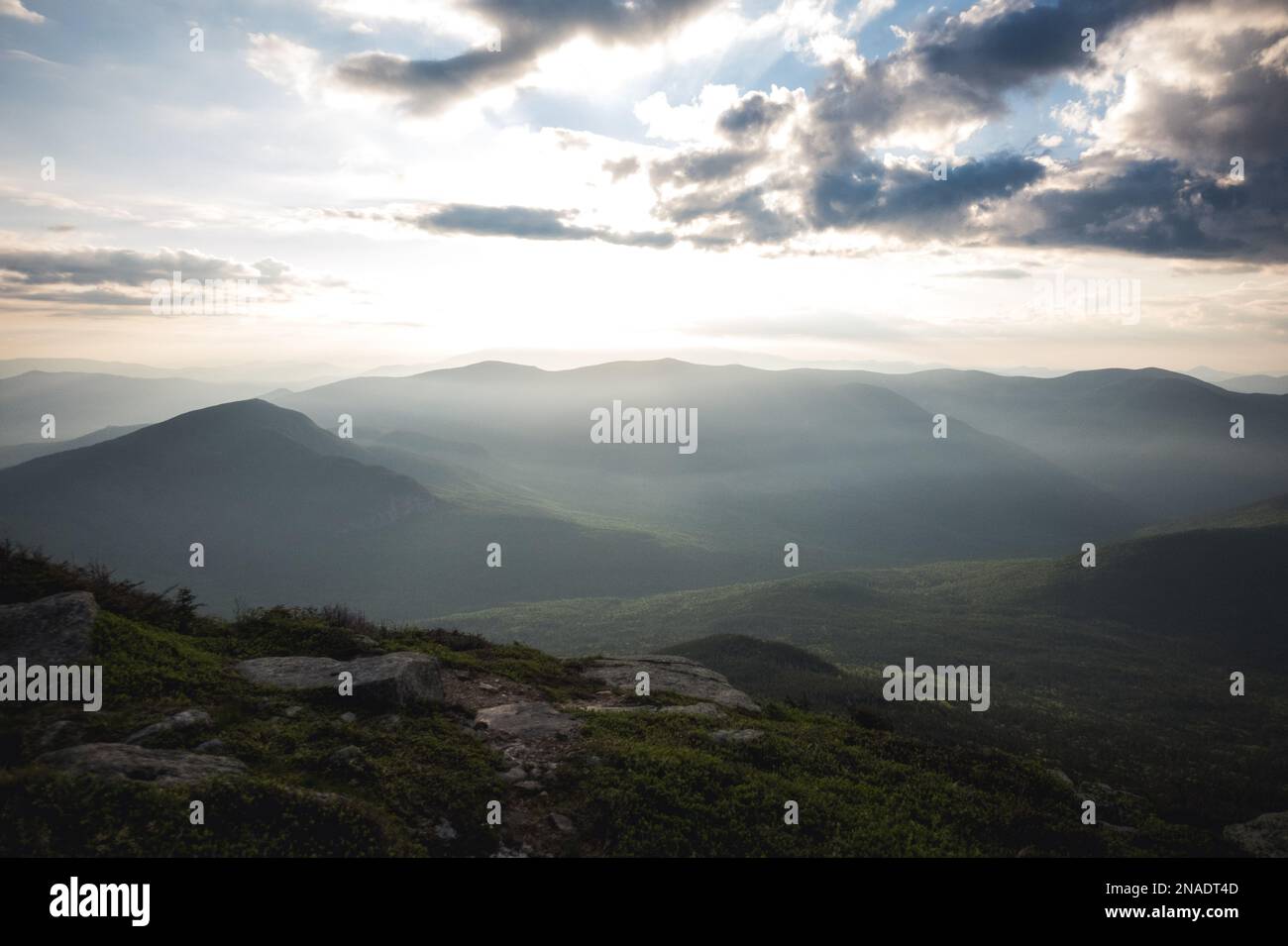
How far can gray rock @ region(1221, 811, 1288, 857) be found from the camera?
15852mm

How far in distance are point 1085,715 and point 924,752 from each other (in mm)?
74332

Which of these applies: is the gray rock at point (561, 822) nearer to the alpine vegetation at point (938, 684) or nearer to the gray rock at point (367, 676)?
the gray rock at point (367, 676)

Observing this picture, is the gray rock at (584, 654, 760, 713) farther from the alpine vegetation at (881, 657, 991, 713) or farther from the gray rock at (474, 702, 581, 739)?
the alpine vegetation at (881, 657, 991, 713)

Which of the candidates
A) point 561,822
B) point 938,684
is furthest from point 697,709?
point 938,684

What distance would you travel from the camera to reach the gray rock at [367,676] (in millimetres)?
13297

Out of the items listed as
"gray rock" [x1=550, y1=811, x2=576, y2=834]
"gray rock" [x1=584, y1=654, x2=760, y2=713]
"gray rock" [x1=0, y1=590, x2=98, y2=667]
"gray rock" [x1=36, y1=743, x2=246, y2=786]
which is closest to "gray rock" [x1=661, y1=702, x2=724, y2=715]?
"gray rock" [x1=584, y1=654, x2=760, y2=713]

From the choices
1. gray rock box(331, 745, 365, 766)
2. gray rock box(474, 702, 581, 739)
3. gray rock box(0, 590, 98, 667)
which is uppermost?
gray rock box(0, 590, 98, 667)

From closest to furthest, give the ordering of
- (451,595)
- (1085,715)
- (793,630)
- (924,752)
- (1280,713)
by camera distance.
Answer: (924,752) < (1085,715) < (1280,713) < (793,630) < (451,595)

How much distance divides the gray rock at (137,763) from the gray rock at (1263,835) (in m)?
23.7

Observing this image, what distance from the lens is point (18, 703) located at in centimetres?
999

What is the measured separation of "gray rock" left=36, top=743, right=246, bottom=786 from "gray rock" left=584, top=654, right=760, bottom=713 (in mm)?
13094

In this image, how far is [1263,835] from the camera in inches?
660

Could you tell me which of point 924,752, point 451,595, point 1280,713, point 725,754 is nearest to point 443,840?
point 725,754
